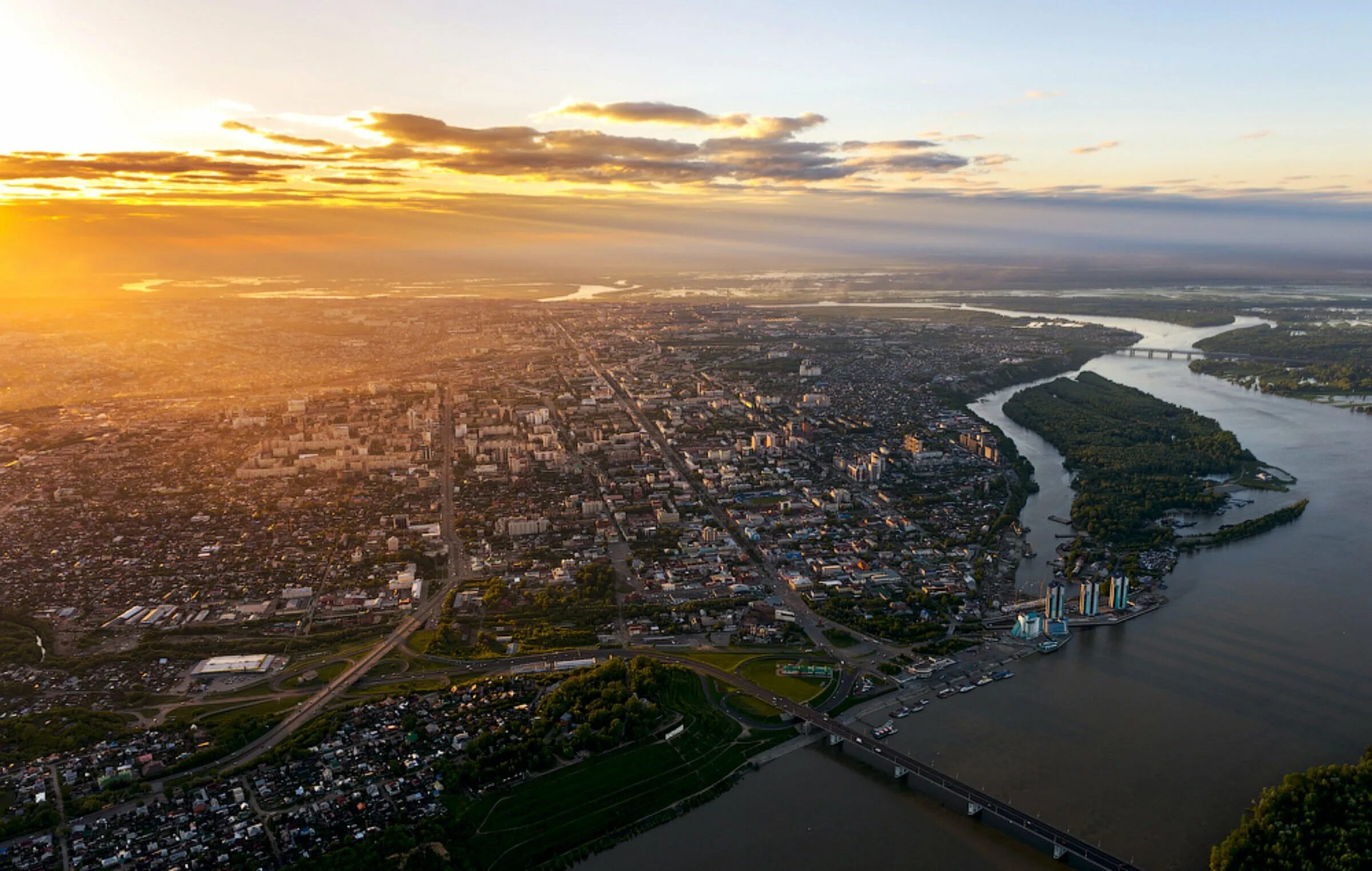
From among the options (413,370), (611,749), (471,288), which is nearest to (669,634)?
(611,749)

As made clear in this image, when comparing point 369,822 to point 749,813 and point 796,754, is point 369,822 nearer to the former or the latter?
point 749,813

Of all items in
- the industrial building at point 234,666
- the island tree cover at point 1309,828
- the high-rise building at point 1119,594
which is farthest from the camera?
the high-rise building at point 1119,594

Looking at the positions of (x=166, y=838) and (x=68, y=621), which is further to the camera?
(x=68, y=621)

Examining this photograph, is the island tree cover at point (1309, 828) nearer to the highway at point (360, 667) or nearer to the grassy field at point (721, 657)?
the grassy field at point (721, 657)

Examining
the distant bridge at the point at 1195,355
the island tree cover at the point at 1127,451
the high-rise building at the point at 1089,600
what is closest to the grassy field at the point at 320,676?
the high-rise building at the point at 1089,600

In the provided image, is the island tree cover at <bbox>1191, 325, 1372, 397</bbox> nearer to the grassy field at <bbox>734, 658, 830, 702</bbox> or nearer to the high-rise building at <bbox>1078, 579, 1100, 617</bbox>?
the high-rise building at <bbox>1078, 579, 1100, 617</bbox>

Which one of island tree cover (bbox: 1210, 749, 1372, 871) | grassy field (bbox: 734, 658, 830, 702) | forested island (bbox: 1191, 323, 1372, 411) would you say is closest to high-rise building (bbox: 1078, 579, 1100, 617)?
island tree cover (bbox: 1210, 749, 1372, 871)

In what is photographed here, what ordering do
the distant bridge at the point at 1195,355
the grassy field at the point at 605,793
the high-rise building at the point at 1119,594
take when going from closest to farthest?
the grassy field at the point at 605,793
the high-rise building at the point at 1119,594
the distant bridge at the point at 1195,355
